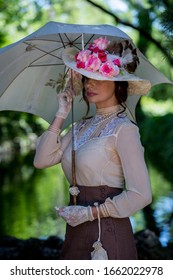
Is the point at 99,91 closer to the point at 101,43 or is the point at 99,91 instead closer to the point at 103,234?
the point at 101,43

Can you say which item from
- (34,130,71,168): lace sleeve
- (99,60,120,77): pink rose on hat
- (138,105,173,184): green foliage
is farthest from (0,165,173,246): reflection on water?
(99,60,120,77): pink rose on hat

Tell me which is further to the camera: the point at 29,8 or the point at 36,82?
the point at 29,8

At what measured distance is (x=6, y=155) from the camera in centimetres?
1978

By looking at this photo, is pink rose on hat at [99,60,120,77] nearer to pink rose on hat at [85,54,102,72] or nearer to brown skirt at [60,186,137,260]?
pink rose on hat at [85,54,102,72]

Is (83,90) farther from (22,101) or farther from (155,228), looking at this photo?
(155,228)

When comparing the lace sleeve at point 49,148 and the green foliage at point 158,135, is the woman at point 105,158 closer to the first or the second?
the lace sleeve at point 49,148

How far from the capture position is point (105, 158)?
2.86 metres

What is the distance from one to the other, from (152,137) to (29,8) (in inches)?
65.5

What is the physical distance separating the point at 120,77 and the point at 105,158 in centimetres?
34

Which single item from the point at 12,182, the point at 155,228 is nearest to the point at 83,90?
the point at 155,228

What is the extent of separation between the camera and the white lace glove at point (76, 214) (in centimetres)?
285

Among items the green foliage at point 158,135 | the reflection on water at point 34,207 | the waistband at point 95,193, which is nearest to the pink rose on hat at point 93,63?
the waistband at point 95,193

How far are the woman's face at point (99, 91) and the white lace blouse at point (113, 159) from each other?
0.20 feet

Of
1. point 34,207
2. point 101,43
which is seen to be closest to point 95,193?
point 101,43
